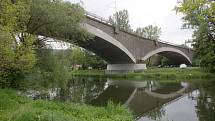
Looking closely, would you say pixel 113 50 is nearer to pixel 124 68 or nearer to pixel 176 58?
pixel 124 68

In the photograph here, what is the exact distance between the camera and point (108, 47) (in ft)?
132

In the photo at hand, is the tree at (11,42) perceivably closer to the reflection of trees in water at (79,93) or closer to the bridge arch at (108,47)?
the reflection of trees in water at (79,93)

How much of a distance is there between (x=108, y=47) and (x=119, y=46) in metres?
1.70

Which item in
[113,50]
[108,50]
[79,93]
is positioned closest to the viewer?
[79,93]

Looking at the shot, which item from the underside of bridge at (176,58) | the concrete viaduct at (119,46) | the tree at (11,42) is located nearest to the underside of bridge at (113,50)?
the concrete viaduct at (119,46)

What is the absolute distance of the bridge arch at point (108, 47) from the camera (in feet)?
110

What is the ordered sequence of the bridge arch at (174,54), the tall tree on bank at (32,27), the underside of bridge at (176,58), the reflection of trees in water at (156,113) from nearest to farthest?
1. the tall tree on bank at (32,27)
2. the reflection of trees in water at (156,113)
3. the bridge arch at (174,54)
4. the underside of bridge at (176,58)

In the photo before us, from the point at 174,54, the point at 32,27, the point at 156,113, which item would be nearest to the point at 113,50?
the point at 32,27

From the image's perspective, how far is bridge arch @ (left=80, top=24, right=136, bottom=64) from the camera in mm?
33625

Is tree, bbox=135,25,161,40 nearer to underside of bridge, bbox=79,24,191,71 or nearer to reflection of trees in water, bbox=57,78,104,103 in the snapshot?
underside of bridge, bbox=79,24,191,71

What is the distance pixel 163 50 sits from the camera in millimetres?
56906

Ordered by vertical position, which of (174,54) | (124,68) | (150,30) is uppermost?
(150,30)

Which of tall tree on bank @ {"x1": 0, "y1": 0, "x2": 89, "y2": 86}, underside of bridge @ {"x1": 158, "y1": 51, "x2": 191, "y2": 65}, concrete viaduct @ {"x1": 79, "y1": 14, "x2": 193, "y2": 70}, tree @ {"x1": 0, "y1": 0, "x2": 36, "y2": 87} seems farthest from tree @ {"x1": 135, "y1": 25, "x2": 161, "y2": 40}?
tree @ {"x1": 0, "y1": 0, "x2": 36, "y2": 87}

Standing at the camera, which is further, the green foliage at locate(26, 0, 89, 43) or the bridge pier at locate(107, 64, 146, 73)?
the bridge pier at locate(107, 64, 146, 73)
